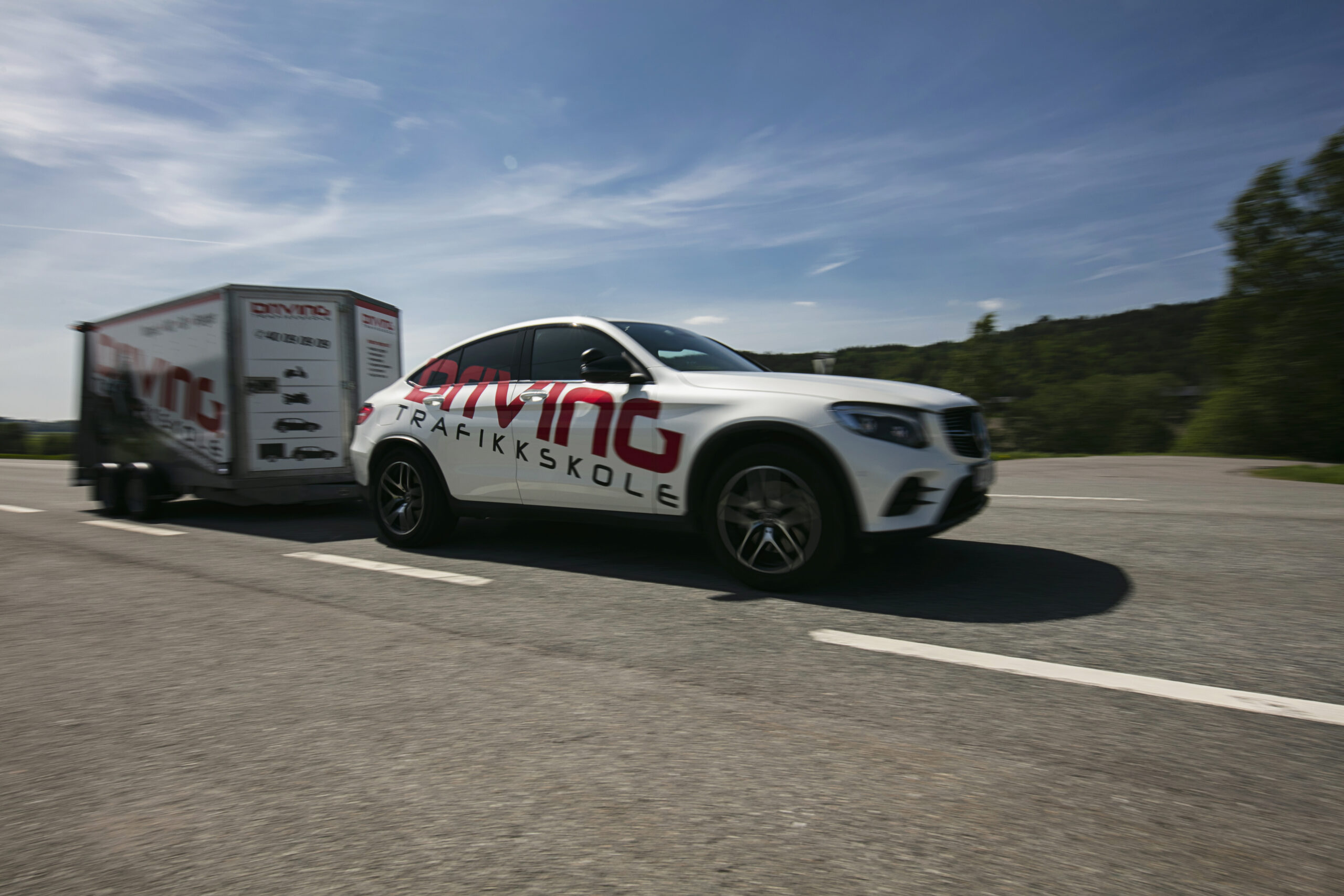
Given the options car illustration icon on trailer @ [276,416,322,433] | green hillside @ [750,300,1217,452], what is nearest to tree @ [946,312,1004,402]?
green hillside @ [750,300,1217,452]

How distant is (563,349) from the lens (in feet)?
19.3

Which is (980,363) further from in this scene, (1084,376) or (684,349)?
(684,349)

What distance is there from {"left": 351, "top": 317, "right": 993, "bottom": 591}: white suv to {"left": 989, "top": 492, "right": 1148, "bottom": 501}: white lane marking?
13.8 feet

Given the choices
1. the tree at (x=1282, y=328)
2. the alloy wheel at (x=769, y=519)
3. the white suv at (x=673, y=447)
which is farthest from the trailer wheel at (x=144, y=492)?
the tree at (x=1282, y=328)

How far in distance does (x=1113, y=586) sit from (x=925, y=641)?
164 cm

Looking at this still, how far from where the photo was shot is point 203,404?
30.1 ft

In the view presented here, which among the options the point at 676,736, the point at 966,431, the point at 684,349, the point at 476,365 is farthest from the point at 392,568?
the point at 966,431

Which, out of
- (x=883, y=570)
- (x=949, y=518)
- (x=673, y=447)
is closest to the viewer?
(x=949, y=518)

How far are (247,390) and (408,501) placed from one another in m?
3.47

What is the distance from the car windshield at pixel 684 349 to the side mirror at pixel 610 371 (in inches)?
10.0

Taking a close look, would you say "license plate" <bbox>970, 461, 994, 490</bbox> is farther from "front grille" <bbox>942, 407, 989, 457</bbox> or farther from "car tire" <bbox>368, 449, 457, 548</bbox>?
"car tire" <bbox>368, 449, 457, 548</bbox>

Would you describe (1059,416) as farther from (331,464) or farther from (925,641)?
(925,641)

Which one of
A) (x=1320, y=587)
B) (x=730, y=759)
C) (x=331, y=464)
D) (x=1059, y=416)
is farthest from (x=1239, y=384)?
(x=730, y=759)

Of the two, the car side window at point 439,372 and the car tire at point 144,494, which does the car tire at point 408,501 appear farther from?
the car tire at point 144,494
